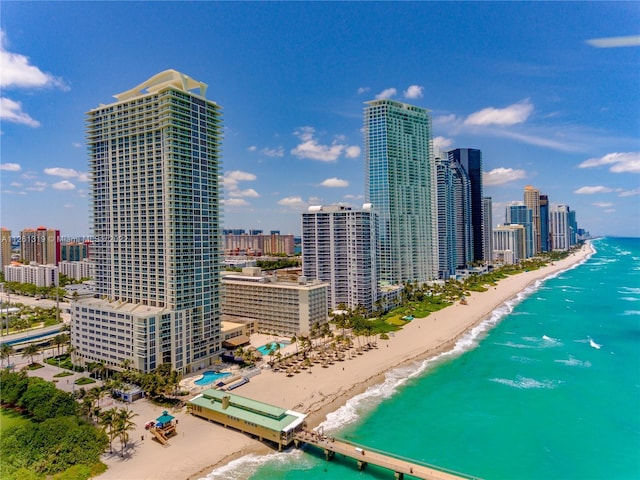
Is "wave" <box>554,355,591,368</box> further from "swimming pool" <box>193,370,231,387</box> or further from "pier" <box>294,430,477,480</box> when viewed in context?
"swimming pool" <box>193,370,231,387</box>

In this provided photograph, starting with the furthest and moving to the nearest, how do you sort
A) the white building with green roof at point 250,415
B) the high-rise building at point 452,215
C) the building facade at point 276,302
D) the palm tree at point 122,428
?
the high-rise building at point 452,215 < the building facade at point 276,302 < the white building with green roof at point 250,415 < the palm tree at point 122,428

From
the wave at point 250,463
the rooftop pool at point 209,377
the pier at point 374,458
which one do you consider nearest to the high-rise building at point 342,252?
the rooftop pool at point 209,377

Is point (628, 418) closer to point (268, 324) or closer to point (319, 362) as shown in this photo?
point (319, 362)

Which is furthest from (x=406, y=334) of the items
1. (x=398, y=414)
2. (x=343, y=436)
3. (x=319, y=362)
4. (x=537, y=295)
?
(x=537, y=295)

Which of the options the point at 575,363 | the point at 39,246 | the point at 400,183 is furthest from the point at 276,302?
the point at 39,246

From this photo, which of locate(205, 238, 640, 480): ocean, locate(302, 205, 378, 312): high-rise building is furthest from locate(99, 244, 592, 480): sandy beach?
locate(302, 205, 378, 312): high-rise building

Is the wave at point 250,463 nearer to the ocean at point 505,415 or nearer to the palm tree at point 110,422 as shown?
the ocean at point 505,415
